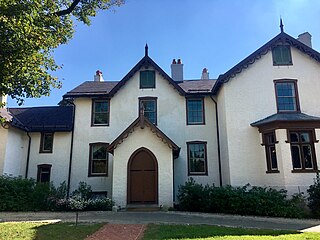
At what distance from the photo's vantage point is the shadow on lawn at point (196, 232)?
9516 mm

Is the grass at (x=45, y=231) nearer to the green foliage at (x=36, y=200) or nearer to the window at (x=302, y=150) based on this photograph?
the green foliage at (x=36, y=200)

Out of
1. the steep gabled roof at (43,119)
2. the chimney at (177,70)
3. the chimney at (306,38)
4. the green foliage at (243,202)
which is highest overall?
the chimney at (306,38)

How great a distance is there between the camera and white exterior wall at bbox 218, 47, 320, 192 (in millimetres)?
17516

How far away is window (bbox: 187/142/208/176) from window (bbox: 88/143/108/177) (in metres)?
6.09

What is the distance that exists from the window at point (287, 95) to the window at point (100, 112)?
12113 mm

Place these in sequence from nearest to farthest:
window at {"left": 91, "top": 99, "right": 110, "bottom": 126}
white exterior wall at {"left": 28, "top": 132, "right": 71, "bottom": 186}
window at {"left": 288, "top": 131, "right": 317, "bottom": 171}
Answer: window at {"left": 288, "top": 131, "right": 317, "bottom": 171} → white exterior wall at {"left": 28, "top": 132, "right": 71, "bottom": 186} → window at {"left": 91, "top": 99, "right": 110, "bottom": 126}

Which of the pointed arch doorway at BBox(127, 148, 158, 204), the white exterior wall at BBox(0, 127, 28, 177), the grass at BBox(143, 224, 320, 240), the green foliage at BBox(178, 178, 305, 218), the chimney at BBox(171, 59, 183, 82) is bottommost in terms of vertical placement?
the grass at BBox(143, 224, 320, 240)

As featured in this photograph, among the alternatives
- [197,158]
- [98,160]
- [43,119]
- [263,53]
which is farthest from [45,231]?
[263,53]

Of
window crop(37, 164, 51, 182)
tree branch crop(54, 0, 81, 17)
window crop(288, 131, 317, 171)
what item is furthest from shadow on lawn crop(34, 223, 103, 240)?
tree branch crop(54, 0, 81, 17)

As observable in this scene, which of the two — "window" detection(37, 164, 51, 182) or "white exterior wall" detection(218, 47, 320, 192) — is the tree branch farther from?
"window" detection(37, 164, 51, 182)

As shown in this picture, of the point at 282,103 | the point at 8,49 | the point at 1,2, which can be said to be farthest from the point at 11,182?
the point at 282,103

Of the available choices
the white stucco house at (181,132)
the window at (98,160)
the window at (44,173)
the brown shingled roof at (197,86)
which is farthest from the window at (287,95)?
the window at (44,173)

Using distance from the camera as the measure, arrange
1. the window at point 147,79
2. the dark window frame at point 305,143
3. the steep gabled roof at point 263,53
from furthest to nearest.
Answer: the window at point 147,79
the steep gabled roof at point 263,53
the dark window frame at point 305,143

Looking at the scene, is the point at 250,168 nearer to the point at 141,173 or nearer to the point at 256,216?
the point at 256,216
